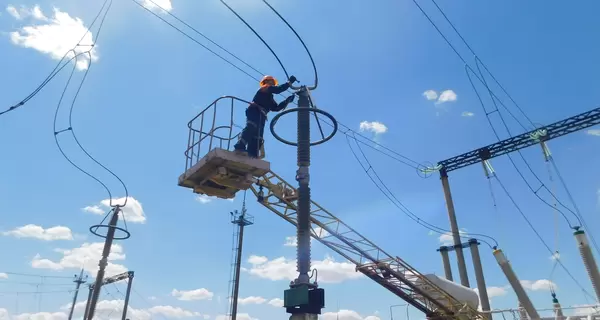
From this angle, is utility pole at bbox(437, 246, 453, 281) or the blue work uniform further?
utility pole at bbox(437, 246, 453, 281)

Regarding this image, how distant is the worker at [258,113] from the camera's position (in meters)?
10.1

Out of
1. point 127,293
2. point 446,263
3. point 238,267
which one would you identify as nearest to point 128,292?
point 127,293

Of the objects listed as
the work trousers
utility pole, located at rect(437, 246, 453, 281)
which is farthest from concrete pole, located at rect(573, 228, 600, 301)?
utility pole, located at rect(437, 246, 453, 281)

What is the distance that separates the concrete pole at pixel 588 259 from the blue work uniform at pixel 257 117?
864 cm

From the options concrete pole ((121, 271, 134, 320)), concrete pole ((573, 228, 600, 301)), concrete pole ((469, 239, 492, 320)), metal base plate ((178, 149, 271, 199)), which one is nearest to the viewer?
metal base plate ((178, 149, 271, 199))

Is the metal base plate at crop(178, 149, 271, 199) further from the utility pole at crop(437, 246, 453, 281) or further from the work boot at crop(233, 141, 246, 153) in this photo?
the utility pole at crop(437, 246, 453, 281)

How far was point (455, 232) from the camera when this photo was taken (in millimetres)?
25531

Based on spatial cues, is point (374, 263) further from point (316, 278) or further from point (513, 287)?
point (316, 278)

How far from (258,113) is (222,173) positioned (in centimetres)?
177

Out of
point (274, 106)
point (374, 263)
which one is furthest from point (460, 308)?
point (274, 106)

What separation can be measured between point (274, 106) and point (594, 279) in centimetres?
936

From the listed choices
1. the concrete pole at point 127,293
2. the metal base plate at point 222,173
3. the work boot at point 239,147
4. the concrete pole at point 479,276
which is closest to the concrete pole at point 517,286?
the metal base plate at point 222,173

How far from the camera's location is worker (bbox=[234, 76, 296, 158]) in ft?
33.0

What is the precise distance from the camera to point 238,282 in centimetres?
2934
